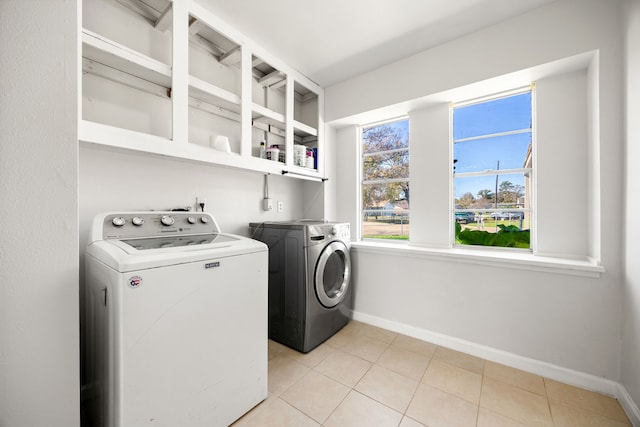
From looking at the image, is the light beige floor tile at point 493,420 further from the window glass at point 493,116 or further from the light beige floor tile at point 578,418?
the window glass at point 493,116

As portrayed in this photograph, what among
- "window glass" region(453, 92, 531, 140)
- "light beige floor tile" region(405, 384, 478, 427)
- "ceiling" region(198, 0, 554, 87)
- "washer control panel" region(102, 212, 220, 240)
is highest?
"ceiling" region(198, 0, 554, 87)

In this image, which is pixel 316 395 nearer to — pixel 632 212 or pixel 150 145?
pixel 150 145

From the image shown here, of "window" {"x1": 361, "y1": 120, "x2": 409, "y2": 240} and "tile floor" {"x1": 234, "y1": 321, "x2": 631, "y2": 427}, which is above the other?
"window" {"x1": 361, "y1": 120, "x2": 409, "y2": 240}

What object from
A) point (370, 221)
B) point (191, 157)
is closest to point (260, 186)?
point (191, 157)

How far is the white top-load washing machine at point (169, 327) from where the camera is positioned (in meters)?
0.94

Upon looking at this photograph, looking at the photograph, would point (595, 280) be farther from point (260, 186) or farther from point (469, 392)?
→ point (260, 186)

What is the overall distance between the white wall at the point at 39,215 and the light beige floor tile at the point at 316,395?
39.8 inches

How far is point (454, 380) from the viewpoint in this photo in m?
1.64

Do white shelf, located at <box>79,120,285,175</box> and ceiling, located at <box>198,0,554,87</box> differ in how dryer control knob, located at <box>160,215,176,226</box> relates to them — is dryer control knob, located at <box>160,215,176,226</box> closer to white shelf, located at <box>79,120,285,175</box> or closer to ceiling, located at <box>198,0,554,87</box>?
white shelf, located at <box>79,120,285,175</box>

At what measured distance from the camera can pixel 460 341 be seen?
1.98 metres

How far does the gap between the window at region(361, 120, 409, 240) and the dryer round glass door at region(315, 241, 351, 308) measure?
1.96ft

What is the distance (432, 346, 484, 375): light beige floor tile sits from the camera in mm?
1780

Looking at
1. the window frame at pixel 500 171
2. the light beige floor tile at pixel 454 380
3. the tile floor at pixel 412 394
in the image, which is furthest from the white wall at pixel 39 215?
the window frame at pixel 500 171

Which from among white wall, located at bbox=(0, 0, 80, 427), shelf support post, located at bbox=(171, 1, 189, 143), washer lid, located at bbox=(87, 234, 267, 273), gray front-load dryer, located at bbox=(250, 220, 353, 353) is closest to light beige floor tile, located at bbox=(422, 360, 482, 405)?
gray front-load dryer, located at bbox=(250, 220, 353, 353)
